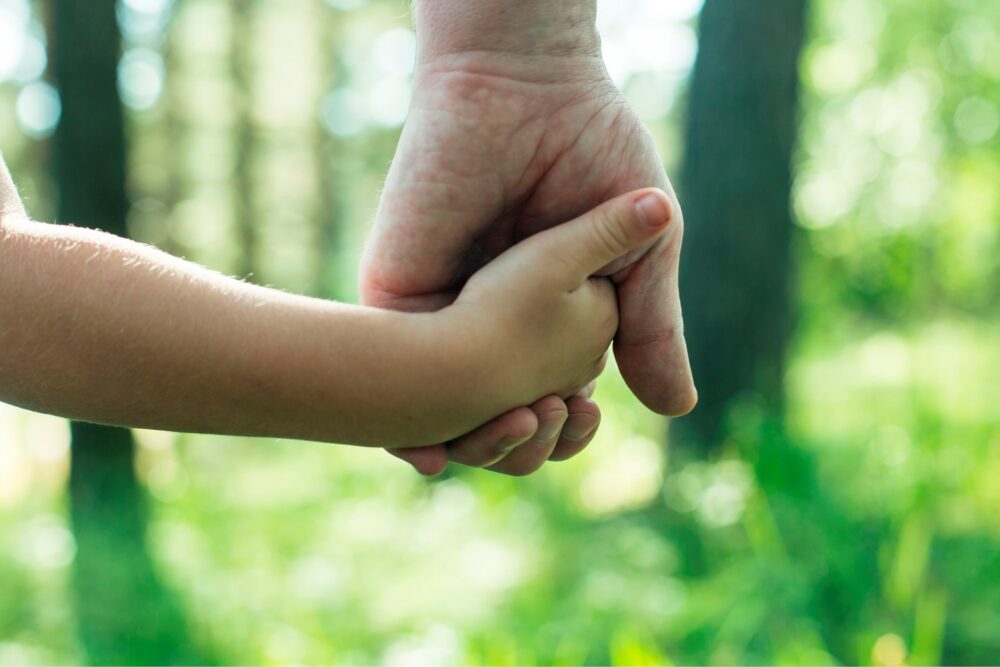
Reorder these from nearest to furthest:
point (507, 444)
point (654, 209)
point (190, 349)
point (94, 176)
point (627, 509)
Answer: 1. point (190, 349)
2. point (654, 209)
3. point (507, 444)
4. point (627, 509)
5. point (94, 176)

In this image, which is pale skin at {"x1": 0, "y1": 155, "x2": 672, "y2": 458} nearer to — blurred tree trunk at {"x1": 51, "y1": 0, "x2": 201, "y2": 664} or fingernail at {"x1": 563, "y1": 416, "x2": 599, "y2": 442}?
fingernail at {"x1": 563, "y1": 416, "x2": 599, "y2": 442}

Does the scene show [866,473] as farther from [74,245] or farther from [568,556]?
[74,245]

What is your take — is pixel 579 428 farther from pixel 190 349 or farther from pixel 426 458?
pixel 190 349

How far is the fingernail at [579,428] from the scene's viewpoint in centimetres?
160

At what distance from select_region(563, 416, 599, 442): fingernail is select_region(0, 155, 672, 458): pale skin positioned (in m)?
0.25

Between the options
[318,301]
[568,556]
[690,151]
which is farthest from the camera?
[690,151]

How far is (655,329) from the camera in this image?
155 centimetres

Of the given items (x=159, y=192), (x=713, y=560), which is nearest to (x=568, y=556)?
(x=713, y=560)

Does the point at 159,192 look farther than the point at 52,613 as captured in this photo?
Yes

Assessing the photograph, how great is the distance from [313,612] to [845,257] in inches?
426

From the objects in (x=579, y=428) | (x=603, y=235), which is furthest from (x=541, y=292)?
(x=579, y=428)

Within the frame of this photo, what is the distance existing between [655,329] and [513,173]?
0.37 meters

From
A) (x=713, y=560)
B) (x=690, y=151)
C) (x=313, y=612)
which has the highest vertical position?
(x=690, y=151)

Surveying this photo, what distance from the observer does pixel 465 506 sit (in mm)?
4961
